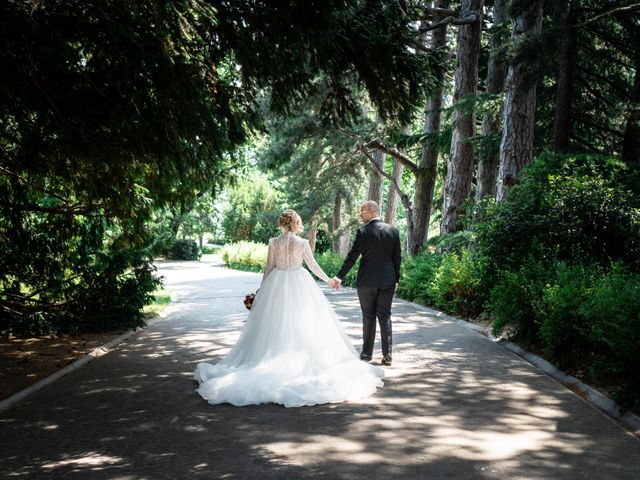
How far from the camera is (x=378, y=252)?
9047mm

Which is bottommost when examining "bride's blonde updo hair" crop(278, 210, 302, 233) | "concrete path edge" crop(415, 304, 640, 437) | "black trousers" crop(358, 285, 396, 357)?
"concrete path edge" crop(415, 304, 640, 437)

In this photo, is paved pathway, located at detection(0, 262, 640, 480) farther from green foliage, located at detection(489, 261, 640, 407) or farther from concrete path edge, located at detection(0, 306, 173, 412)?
green foliage, located at detection(489, 261, 640, 407)

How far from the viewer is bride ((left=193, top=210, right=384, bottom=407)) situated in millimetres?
7066

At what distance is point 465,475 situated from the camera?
465cm

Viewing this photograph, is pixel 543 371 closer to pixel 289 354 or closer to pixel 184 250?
pixel 289 354

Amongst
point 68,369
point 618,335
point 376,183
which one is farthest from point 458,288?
point 376,183

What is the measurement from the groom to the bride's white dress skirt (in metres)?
0.63

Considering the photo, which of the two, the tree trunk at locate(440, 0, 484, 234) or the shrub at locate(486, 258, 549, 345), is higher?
the tree trunk at locate(440, 0, 484, 234)

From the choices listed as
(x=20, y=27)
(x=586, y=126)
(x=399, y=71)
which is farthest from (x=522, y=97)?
(x=20, y=27)

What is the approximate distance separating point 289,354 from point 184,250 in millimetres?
53317

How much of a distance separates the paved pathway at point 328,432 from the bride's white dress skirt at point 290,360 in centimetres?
24

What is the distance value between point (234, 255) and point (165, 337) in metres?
36.3

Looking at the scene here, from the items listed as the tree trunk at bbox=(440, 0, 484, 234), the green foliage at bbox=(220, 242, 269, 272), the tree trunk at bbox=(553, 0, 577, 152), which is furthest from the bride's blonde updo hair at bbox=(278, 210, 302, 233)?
the green foliage at bbox=(220, 242, 269, 272)

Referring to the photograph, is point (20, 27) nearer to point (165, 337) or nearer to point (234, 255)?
point (165, 337)
